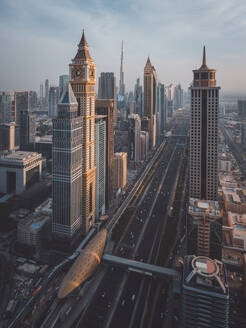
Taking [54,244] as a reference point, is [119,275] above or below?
below

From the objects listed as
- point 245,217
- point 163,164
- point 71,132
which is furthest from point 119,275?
point 163,164

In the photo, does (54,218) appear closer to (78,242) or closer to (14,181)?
(78,242)

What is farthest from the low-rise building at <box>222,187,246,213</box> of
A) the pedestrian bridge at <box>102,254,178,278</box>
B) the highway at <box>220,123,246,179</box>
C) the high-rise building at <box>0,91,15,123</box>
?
the high-rise building at <box>0,91,15,123</box>

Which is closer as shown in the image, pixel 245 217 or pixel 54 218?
pixel 54 218

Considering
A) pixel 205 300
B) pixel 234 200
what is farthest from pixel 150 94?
pixel 205 300

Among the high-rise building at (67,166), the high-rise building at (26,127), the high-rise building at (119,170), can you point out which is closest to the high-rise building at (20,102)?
the high-rise building at (26,127)

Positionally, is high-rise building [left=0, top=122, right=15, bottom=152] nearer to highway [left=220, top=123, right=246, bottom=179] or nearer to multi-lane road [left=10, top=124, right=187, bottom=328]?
multi-lane road [left=10, top=124, right=187, bottom=328]
